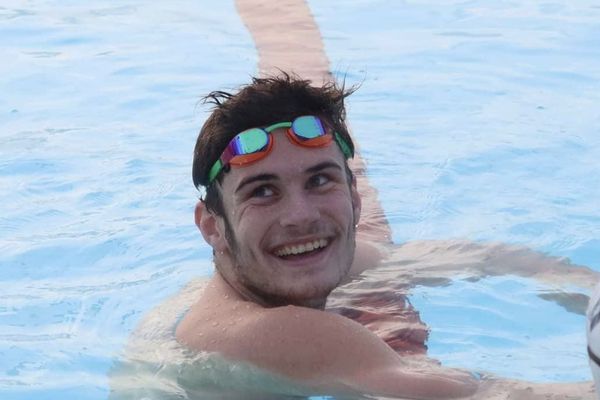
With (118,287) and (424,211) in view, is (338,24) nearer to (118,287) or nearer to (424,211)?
(424,211)

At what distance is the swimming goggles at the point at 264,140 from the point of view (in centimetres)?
391

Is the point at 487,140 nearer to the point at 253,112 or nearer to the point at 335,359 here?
the point at 253,112

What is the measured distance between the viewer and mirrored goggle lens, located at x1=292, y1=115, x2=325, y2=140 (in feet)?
13.0

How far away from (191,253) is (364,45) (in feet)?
13.2

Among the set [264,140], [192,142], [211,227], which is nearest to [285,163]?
[264,140]

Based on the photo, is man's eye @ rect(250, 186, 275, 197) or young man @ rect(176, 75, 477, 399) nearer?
young man @ rect(176, 75, 477, 399)

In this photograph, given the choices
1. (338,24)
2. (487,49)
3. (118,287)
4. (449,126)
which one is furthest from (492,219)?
(338,24)

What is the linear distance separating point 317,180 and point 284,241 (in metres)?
0.25

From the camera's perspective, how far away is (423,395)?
353 cm

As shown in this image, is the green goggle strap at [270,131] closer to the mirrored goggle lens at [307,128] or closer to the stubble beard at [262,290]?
the mirrored goggle lens at [307,128]

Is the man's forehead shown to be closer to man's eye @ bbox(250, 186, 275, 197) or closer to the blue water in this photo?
man's eye @ bbox(250, 186, 275, 197)

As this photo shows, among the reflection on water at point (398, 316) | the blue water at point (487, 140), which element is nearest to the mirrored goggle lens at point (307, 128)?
the reflection on water at point (398, 316)

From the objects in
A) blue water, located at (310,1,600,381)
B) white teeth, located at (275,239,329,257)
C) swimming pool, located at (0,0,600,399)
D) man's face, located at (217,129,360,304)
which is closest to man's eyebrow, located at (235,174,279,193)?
man's face, located at (217,129,360,304)

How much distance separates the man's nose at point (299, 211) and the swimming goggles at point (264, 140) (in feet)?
0.60
